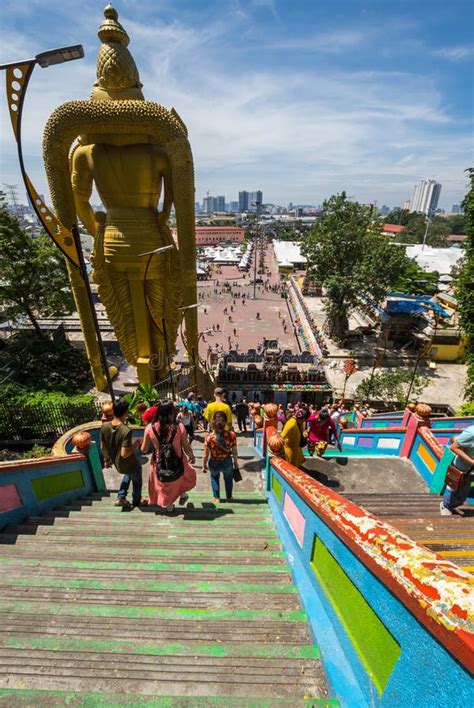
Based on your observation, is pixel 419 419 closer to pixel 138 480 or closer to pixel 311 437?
pixel 311 437

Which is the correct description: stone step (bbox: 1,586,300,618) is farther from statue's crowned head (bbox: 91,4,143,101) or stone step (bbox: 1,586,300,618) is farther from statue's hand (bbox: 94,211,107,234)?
statue's crowned head (bbox: 91,4,143,101)

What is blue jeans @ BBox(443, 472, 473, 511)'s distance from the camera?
12.3 ft

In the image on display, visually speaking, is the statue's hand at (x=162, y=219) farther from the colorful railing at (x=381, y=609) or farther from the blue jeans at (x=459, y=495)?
the blue jeans at (x=459, y=495)

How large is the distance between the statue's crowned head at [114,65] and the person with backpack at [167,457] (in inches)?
269

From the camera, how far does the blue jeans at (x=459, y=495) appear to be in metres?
3.75

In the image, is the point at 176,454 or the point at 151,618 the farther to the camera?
the point at 176,454

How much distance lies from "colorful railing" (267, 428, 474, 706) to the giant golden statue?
216 inches

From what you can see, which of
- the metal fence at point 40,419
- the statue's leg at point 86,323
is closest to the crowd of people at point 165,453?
the statue's leg at point 86,323

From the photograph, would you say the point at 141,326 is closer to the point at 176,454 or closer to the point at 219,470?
the point at 219,470

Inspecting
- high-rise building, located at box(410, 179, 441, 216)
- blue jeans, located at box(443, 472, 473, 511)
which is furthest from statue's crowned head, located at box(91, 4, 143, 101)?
high-rise building, located at box(410, 179, 441, 216)

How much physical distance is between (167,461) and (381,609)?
244 centimetres

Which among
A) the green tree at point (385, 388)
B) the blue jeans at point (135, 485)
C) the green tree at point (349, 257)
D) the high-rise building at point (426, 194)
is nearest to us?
the blue jeans at point (135, 485)

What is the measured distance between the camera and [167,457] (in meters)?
3.59

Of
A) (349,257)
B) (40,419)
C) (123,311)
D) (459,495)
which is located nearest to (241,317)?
(349,257)
